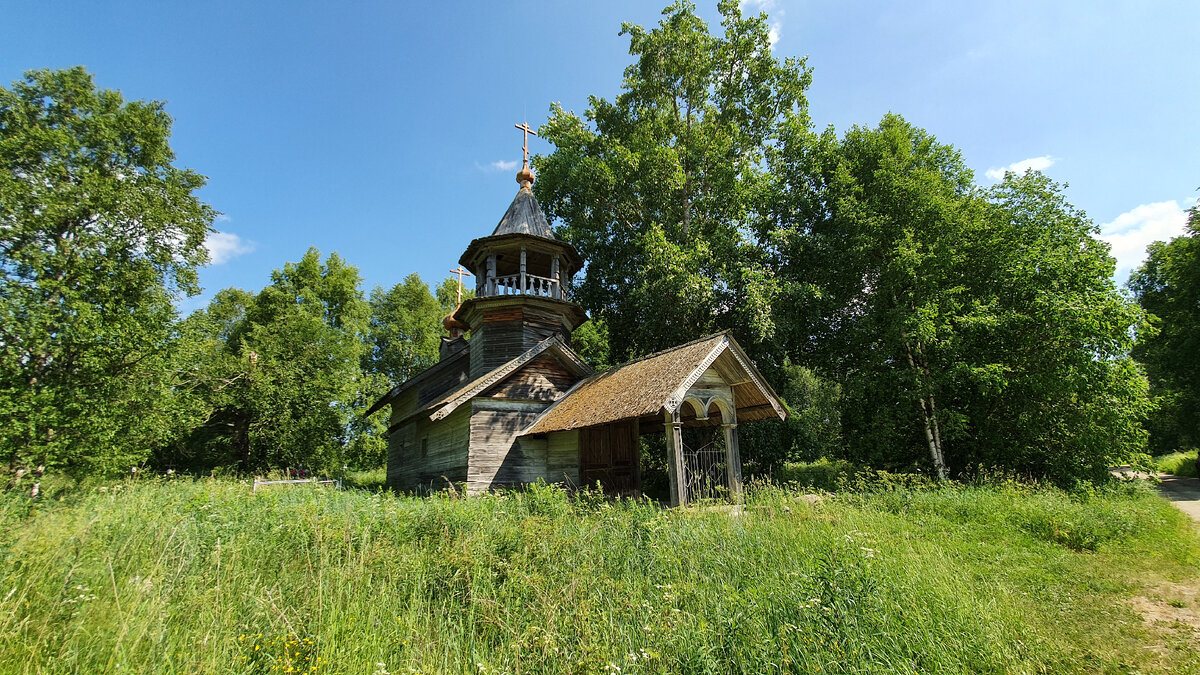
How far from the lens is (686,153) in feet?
72.0

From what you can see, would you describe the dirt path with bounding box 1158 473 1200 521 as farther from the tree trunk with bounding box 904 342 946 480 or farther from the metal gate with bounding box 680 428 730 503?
the metal gate with bounding box 680 428 730 503

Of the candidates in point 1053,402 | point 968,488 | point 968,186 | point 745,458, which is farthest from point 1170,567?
point 968,186

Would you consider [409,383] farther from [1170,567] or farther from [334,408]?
[1170,567]

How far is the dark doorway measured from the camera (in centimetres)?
1285

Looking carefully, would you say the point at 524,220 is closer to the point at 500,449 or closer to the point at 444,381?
the point at 444,381

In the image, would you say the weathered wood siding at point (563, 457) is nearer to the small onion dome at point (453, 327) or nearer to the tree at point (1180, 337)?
the small onion dome at point (453, 327)

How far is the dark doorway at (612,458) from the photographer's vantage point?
1285 centimetres

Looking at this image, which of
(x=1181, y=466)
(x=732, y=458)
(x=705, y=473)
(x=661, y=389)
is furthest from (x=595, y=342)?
(x=1181, y=466)

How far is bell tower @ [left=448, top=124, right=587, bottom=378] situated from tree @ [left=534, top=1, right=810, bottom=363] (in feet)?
11.0

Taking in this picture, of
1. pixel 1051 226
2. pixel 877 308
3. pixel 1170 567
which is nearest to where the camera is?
pixel 1170 567

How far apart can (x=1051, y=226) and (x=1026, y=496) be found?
1004cm

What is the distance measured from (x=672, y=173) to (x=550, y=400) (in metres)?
11.2

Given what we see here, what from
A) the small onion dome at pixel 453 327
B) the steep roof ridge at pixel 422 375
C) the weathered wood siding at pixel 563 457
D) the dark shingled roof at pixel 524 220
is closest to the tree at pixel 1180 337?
the weathered wood siding at pixel 563 457

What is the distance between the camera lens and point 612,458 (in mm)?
13477
